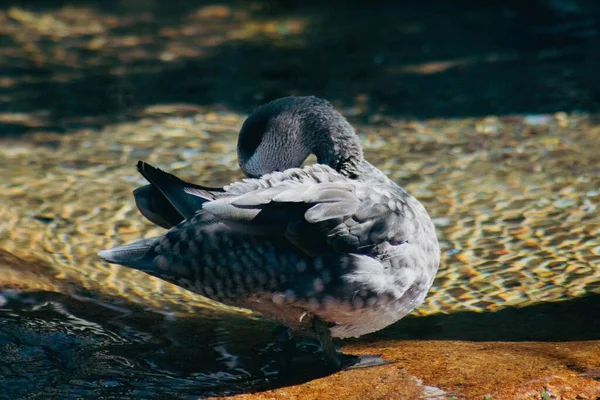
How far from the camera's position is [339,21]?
10.9 metres

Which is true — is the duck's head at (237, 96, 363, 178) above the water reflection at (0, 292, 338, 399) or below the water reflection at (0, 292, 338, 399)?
above

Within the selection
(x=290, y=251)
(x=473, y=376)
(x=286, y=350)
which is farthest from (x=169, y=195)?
(x=473, y=376)

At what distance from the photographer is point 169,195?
13.4ft

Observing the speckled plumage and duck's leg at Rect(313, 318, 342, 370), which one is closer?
the speckled plumage

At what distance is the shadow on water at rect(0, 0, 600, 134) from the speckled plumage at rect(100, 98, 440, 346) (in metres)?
4.25

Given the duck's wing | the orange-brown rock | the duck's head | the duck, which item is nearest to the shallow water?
the orange-brown rock

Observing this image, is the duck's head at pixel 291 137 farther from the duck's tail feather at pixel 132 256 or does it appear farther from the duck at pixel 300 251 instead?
the duck's tail feather at pixel 132 256

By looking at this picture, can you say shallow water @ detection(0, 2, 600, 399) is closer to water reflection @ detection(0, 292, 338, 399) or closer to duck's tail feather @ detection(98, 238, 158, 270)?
water reflection @ detection(0, 292, 338, 399)

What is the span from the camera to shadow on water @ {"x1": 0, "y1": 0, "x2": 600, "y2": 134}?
8.47m

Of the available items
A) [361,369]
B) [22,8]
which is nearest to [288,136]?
[361,369]

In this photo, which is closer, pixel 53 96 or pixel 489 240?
pixel 489 240

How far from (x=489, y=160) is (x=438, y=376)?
3.38 meters

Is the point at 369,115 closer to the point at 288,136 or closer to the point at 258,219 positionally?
the point at 288,136

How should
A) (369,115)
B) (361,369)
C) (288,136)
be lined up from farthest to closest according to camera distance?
(369,115), (288,136), (361,369)
